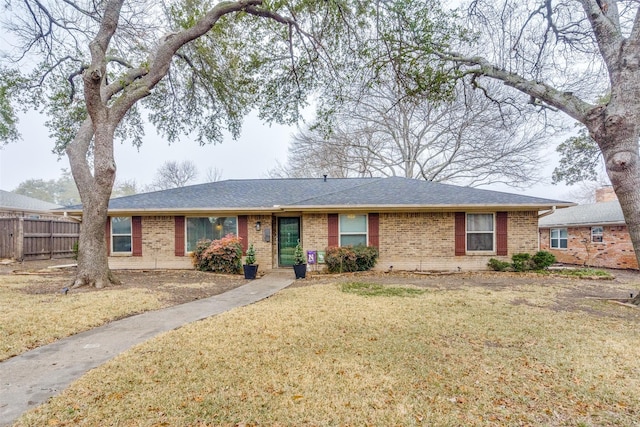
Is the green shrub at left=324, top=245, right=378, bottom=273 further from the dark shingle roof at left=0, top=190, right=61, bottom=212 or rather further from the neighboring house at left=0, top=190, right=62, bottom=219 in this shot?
the dark shingle roof at left=0, top=190, right=61, bottom=212

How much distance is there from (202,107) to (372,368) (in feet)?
40.0

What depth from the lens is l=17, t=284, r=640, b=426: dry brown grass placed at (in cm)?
248

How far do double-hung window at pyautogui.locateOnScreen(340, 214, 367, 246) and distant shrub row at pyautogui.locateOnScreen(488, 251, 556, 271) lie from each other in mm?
4605

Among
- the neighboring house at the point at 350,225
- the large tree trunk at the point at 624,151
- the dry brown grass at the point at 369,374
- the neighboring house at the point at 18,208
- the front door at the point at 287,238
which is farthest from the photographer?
the neighboring house at the point at 18,208

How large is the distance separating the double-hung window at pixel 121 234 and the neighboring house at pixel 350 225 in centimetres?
4

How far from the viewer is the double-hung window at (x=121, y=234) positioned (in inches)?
453

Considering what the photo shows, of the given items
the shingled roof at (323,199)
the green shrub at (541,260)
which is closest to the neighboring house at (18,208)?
the shingled roof at (323,199)

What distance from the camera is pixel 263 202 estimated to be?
11352 millimetres

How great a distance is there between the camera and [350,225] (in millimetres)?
11125

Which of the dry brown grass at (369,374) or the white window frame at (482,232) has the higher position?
the white window frame at (482,232)

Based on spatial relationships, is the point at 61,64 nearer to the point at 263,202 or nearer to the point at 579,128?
the point at 263,202

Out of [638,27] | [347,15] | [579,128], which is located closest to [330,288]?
[347,15]

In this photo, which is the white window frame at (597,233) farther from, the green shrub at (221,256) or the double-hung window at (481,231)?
the green shrub at (221,256)

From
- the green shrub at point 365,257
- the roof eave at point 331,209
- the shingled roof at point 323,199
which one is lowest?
the green shrub at point 365,257
